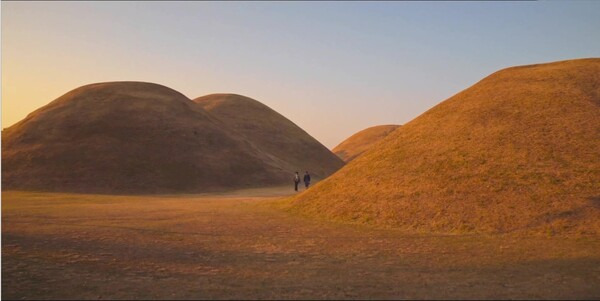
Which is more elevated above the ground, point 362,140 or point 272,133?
point 362,140

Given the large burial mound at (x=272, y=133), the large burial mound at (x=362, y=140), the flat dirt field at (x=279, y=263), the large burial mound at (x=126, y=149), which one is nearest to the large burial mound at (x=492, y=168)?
the flat dirt field at (x=279, y=263)

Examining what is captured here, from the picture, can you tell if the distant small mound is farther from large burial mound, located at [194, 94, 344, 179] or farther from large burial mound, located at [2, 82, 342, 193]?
large burial mound, located at [194, 94, 344, 179]

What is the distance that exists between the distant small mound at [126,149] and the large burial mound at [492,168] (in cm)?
3043

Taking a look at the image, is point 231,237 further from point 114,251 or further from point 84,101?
point 84,101

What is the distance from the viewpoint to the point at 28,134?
196ft

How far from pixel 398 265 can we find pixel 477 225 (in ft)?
25.0

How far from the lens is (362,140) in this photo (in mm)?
151500

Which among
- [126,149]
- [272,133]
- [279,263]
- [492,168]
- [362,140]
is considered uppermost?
[362,140]

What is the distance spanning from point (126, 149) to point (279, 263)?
164 feet

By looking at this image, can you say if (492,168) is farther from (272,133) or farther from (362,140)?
(362,140)

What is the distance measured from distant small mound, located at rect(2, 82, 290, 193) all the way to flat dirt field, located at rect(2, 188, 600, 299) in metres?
32.6

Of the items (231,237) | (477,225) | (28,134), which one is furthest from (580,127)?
(28,134)

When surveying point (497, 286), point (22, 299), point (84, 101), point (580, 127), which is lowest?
point (497, 286)

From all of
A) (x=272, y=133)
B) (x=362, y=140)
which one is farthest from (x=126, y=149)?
(x=362, y=140)
